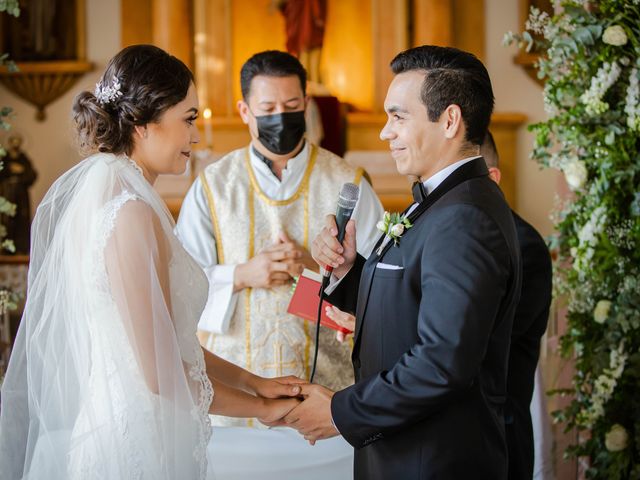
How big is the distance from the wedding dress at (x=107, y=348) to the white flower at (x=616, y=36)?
1821 mm

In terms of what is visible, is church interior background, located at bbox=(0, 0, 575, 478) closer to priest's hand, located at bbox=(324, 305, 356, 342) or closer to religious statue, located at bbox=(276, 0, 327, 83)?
religious statue, located at bbox=(276, 0, 327, 83)

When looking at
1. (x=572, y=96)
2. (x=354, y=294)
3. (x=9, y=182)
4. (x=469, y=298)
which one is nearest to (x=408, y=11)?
(x=9, y=182)

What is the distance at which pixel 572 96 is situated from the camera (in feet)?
10.7

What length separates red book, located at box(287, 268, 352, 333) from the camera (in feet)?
9.03

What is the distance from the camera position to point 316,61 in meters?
8.98

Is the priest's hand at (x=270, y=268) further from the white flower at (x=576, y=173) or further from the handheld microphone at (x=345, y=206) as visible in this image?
the white flower at (x=576, y=173)

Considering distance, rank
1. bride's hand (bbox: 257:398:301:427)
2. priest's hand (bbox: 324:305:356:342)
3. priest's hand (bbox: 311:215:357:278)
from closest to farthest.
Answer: priest's hand (bbox: 311:215:357:278) → bride's hand (bbox: 257:398:301:427) → priest's hand (bbox: 324:305:356:342)

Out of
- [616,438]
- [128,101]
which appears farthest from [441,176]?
[616,438]

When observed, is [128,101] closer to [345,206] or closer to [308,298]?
[345,206]

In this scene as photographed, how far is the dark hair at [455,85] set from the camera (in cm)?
190

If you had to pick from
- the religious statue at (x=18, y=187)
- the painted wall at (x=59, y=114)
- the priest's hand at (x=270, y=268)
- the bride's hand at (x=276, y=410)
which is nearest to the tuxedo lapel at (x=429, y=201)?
the bride's hand at (x=276, y=410)

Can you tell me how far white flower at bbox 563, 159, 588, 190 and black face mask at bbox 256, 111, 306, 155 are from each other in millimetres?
1060

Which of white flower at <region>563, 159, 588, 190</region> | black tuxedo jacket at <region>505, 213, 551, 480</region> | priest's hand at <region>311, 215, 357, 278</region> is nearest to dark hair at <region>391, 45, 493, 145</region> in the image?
priest's hand at <region>311, 215, 357, 278</region>

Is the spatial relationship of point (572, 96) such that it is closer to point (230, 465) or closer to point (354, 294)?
point (354, 294)
